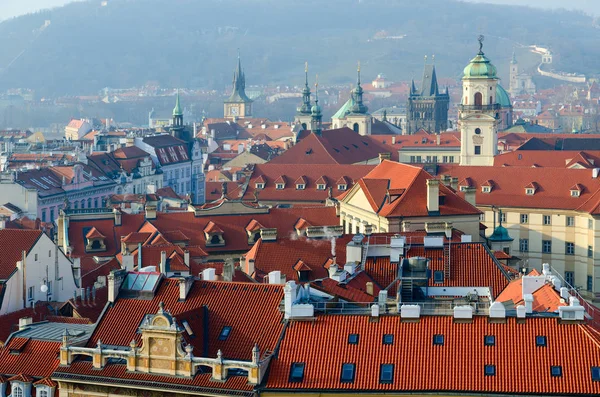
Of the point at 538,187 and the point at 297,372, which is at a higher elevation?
the point at 538,187

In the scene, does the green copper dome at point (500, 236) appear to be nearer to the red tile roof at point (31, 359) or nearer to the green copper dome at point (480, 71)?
the red tile roof at point (31, 359)

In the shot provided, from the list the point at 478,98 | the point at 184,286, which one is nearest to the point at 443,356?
the point at 184,286

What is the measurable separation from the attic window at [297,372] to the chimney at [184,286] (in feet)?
18.3

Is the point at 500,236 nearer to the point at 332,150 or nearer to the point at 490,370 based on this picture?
the point at 490,370

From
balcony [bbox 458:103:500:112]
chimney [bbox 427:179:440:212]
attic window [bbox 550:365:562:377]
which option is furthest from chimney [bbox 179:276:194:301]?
balcony [bbox 458:103:500:112]

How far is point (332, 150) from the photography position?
122062 millimetres

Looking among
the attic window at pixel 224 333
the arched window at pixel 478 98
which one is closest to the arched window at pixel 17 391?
the attic window at pixel 224 333

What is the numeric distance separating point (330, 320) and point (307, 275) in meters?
21.3

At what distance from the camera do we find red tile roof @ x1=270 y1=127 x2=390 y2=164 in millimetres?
118250

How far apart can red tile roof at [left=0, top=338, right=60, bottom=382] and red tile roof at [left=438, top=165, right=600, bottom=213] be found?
48683 millimetres

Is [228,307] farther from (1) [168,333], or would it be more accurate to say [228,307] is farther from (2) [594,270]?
(2) [594,270]

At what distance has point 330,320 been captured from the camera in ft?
124

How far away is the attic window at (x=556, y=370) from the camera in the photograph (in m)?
35.3

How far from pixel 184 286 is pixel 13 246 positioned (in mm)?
16194
